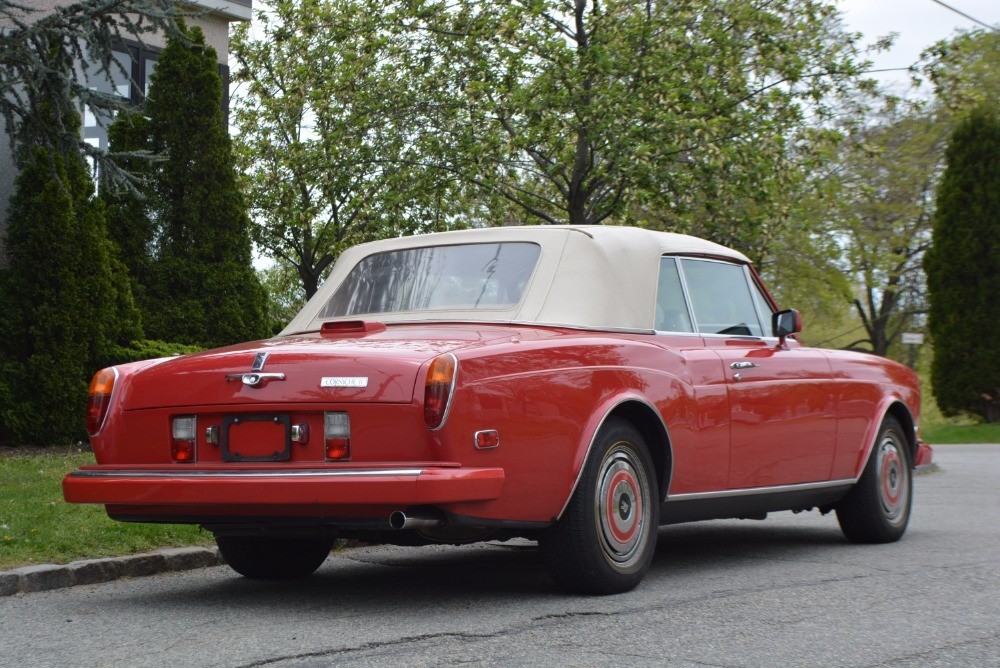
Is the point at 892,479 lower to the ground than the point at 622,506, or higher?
lower

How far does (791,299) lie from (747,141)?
69.6 ft

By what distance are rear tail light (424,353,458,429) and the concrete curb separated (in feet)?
7.74

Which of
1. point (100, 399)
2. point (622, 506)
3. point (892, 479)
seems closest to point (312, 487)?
point (100, 399)

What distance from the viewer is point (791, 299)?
129ft

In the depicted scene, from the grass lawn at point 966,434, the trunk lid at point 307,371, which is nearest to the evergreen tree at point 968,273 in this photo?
the grass lawn at point 966,434

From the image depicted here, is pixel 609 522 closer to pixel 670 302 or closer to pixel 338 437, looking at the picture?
pixel 338 437

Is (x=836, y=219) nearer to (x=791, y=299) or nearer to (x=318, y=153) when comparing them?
(x=791, y=299)

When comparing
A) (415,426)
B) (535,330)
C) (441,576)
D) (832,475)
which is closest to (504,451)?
(415,426)

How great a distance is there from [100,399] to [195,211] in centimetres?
1089

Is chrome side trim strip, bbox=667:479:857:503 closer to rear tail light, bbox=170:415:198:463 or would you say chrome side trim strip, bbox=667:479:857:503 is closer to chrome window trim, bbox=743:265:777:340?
chrome window trim, bbox=743:265:777:340

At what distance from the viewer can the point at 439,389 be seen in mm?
4906

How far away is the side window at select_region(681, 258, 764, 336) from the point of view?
6.86 meters

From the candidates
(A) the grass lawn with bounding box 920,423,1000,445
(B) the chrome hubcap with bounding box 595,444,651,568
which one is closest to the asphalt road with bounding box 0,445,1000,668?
(B) the chrome hubcap with bounding box 595,444,651,568

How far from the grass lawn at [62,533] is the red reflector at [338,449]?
2076mm
